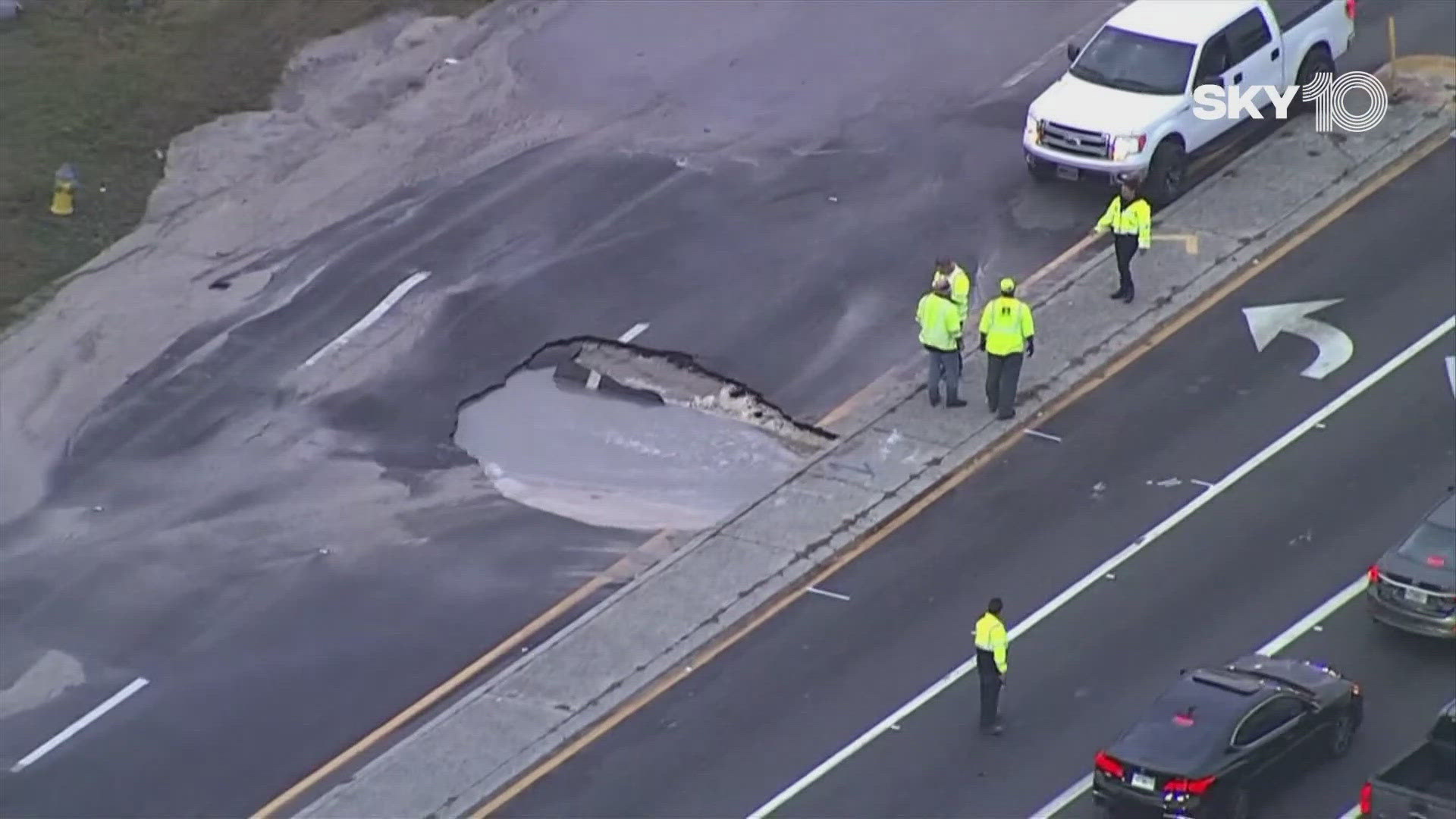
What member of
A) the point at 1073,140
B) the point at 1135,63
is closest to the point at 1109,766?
the point at 1073,140

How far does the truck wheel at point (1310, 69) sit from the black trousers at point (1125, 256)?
4774 millimetres

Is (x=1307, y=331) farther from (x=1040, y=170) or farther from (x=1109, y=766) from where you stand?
(x=1109, y=766)

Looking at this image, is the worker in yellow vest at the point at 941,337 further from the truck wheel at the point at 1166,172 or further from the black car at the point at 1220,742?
the black car at the point at 1220,742

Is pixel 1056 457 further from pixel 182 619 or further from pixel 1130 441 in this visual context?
pixel 182 619

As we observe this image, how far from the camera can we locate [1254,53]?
33.1m

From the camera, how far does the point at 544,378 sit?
30062 millimetres

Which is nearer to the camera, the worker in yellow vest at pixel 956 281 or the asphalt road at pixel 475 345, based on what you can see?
the asphalt road at pixel 475 345

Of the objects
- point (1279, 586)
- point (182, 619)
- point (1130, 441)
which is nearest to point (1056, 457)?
point (1130, 441)

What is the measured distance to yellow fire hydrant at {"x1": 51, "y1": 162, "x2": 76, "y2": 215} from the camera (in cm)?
3425

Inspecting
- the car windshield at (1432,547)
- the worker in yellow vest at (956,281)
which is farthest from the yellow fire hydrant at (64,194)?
the car windshield at (1432,547)

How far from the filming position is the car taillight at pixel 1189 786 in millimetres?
21547

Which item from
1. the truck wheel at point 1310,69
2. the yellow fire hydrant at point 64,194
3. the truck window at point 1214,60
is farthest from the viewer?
the yellow fire hydrant at point 64,194

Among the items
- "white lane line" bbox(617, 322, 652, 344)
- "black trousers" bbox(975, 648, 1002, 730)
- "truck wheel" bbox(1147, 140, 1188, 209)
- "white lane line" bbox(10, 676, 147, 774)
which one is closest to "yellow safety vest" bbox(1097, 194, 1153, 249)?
→ "truck wheel" bbox(1147, 140, 1188, 209)

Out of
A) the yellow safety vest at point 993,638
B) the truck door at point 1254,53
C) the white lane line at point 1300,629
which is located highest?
the truck door at point 1254,53
